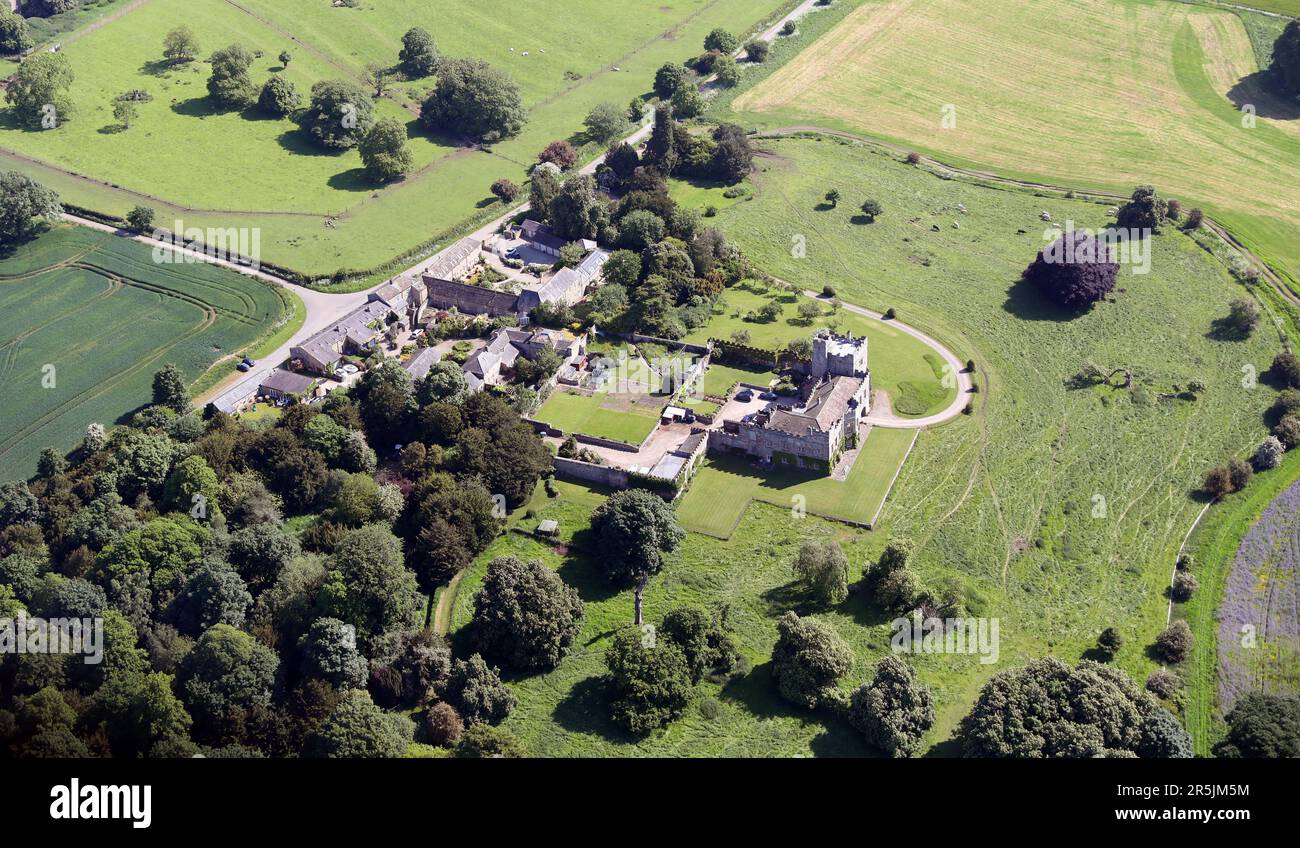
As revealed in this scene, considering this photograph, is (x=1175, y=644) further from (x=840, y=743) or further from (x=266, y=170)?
(x=266, y=170)

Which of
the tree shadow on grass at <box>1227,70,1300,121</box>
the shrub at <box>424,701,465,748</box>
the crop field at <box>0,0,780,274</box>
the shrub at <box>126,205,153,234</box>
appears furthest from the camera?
the tree shadow on grass at <box>1227,70,1300,121</box>

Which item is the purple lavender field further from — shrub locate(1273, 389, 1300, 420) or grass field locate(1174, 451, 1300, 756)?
shrub locate(1273, 389, 1300, 420)

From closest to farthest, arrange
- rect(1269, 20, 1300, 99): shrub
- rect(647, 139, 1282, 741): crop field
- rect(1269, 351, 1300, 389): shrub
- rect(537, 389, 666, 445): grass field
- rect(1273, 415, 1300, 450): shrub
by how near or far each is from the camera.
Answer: rect(647, 139, 1282, 741): crop field < rect(1273, 415, 1300, 450): shrub < rect(537, 389, 666, 445): grass field < rect(1269, 351, 1300, 389): shrub < rect(1269, 20, 1300, 99): shrub

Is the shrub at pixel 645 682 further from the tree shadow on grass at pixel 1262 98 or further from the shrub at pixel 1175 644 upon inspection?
the tree shadow on grass at pixel 1262 98

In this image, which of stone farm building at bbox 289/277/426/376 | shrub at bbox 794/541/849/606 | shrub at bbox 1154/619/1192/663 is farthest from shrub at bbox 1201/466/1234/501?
stone farm building at bbox 289/277/426/376

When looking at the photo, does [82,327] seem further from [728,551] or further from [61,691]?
[728,551]

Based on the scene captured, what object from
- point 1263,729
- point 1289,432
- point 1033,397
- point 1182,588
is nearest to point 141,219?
point 1033,397

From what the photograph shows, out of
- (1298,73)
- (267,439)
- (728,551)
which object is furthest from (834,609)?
(1298,73)
